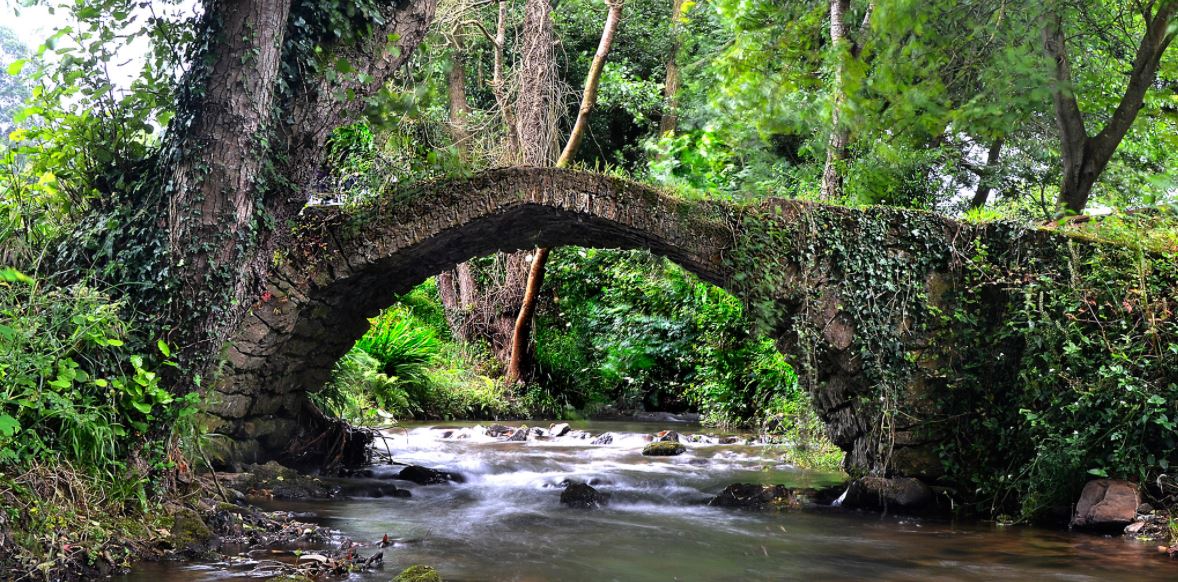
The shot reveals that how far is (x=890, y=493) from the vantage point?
7336 mm

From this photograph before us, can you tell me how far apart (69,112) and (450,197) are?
273 centimetres

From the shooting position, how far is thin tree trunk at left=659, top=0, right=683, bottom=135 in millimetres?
19703

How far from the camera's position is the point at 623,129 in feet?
70.9

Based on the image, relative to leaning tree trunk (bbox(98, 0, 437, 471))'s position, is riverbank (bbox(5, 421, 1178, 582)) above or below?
below

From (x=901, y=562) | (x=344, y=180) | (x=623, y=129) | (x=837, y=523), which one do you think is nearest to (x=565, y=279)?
(x=623, y=129)

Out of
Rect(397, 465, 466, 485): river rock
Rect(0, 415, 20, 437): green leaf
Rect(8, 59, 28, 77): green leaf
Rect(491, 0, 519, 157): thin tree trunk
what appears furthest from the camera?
Rect(491, 0, 519, 157): thin tree trunk

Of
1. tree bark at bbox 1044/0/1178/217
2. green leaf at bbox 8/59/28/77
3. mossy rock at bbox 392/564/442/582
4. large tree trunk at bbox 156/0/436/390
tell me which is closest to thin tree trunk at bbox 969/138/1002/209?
tree bark at bbox 1044/0/1178/217

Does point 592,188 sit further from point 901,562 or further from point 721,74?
point 721,74

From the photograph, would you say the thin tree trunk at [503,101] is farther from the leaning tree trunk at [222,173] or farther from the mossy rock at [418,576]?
the mossy rock at [418,576]

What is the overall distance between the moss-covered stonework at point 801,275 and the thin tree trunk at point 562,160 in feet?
11.7

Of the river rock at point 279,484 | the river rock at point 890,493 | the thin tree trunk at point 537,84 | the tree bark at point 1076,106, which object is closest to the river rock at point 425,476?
the river rock at point 279,484

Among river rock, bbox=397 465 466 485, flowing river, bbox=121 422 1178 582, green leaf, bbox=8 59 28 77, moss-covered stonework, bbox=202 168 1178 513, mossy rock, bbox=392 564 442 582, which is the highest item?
green leaf, bbox=8 59 28 77

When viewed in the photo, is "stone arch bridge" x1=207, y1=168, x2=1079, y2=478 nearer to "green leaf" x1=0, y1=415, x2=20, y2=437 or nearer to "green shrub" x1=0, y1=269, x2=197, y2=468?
"green shrub" x1=0, y1=269, x2=197, y2=468

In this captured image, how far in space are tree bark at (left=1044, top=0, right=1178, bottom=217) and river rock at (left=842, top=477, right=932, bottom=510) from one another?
9.35 feet
